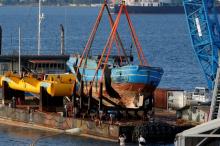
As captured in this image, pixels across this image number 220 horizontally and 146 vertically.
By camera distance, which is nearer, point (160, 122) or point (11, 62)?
point (160, 122)

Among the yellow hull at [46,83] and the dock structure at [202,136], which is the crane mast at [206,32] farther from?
the dock structure at [202,136]

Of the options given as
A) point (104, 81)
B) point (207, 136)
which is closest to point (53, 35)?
point (104, 81)

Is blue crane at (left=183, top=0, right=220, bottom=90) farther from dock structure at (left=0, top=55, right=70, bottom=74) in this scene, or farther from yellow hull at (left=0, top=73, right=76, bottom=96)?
yellow hull at (left=0, top=73, right=76, bottom=96)

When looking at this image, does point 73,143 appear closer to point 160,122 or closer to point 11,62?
point 160,122

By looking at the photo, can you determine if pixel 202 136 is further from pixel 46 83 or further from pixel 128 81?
pixel 46 83

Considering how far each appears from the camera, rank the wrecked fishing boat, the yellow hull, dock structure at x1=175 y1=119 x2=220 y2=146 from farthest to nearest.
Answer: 1. the yellow hull
2. the wrecked fishing boat
3. dock structure at x1=175 y1=119 x2=220 y2=146

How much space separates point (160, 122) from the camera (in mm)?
69812

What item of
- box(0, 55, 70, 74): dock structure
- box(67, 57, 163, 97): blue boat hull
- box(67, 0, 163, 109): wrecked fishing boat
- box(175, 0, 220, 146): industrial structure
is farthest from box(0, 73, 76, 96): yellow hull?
box(175, 0, 220, 146): industrial structure

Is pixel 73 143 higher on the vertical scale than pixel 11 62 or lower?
lower

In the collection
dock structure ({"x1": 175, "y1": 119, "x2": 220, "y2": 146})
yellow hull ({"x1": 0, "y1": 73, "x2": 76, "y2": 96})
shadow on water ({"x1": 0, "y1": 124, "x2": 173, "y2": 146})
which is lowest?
shadow on water ({"x1": 0, "y1": 124, "x2": 173, "y2": 146})

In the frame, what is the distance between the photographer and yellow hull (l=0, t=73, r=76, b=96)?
76.7 meters

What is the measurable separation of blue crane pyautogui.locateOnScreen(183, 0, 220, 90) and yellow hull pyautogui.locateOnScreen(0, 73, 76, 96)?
40.0 ft

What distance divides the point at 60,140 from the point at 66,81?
758 centimetres

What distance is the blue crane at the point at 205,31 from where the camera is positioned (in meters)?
84.8
